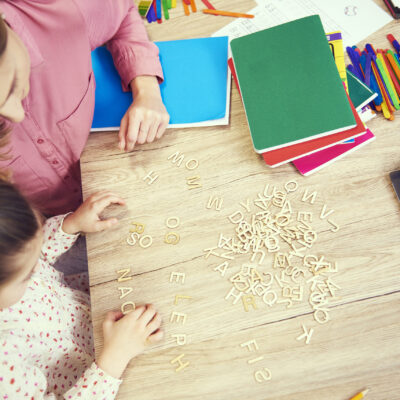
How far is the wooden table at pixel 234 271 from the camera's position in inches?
27.2

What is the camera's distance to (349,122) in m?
0.79

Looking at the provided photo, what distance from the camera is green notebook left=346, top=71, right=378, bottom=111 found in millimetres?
852

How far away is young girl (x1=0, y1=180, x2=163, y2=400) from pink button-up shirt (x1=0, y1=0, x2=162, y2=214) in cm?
17

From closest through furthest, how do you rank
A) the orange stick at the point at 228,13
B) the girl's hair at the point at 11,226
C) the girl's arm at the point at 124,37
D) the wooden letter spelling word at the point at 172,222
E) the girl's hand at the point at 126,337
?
the girl's hair at the point at 11,226
the girl's hand at the point at 126,337
the wooden letter spelling word at the point at 172,222
the girl's arm at the point at 124,37
the orange stick at the point at 228,13

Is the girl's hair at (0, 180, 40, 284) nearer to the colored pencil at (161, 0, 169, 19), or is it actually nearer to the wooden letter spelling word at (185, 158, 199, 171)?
the wooden letter spelling word at (185, 158, 199, 171)

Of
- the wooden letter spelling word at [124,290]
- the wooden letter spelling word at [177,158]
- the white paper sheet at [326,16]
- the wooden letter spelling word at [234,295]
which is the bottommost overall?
the wooden letter spelling word at [234,295]

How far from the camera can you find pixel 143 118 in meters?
0.88

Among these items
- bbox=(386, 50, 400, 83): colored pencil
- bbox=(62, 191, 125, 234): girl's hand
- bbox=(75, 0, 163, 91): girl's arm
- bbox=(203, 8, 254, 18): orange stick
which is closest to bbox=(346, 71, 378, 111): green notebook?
bbox=(386, 50, 400, 83): colored pencil

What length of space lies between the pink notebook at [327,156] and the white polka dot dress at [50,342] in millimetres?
604

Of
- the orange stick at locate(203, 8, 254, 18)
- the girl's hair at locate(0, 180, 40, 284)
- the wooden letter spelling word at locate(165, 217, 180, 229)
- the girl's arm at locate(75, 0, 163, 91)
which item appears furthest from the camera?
the orange stick at locate(203, 8, 254, 18)

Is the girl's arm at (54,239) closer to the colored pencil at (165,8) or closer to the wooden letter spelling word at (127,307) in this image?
the wooden letter spelling word at (127,307)

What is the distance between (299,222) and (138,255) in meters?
0.36

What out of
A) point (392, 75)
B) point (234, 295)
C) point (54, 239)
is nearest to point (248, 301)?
point (234, 295)

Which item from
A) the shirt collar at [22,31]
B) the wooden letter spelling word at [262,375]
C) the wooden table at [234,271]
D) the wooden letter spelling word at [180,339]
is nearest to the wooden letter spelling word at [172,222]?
the wooden table at [234,271]
